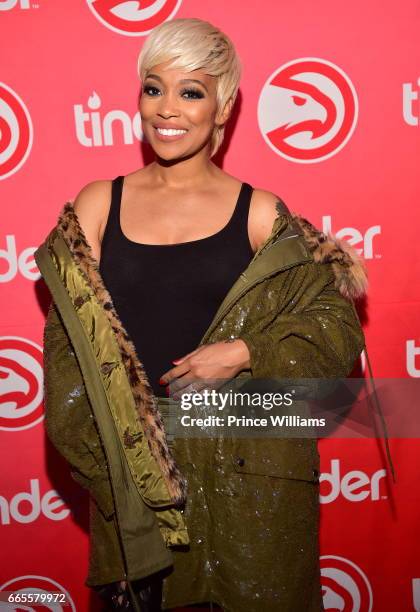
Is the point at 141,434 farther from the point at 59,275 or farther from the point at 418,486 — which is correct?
the point at 418,486

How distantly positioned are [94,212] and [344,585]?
1.52m

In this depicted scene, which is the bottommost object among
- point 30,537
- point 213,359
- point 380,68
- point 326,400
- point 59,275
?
point 30,537

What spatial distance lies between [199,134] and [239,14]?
0.55 metres

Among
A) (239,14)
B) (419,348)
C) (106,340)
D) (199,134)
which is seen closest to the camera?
(106,340)

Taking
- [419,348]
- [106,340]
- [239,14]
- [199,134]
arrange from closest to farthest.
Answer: [106,340] < [199,134] < [239,14] < [419,348]

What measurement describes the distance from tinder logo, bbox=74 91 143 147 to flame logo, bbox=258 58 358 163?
1.21ft

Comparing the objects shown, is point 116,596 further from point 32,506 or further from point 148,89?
point 148,89

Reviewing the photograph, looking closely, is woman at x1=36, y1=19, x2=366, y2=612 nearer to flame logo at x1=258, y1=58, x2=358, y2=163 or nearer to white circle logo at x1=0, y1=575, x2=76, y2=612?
flame logo at x1=258, y1=58, x2=358, y2=163

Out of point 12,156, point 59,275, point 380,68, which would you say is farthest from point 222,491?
point 380,68

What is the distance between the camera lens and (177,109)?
1.48 metres

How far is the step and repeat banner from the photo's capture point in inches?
74.3

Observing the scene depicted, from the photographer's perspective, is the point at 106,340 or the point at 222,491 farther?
the point at 222,491

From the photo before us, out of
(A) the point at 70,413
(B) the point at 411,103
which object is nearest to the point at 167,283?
(A) the point at 70,413

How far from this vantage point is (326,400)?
2135mm
